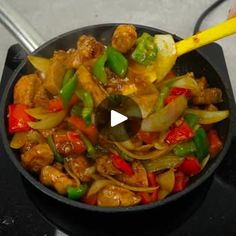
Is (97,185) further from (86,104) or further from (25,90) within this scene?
(25,90)

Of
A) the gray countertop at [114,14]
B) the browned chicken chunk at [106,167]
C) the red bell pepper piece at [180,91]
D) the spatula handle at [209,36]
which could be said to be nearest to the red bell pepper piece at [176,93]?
the red bell pepper piece at [180,91]

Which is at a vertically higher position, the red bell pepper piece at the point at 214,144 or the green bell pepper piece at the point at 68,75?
the green bell pepper piece at the point at 68,75

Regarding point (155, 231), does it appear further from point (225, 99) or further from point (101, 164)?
point (225, 99)

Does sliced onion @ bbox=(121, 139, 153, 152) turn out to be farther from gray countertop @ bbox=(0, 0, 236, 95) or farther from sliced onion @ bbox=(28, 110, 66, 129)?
gray countertop @ bbox=(0, 0, 236, 95)

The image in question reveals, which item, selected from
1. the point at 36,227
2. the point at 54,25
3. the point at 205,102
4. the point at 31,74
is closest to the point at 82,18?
the point at 54,25

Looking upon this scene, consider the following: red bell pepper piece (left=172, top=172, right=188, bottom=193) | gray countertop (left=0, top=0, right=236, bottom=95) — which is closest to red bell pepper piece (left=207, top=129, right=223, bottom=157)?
red bell pepper piece (left=172, top=172, right=188, bottom=193)

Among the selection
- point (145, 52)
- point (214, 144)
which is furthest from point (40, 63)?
A: point (214, 144)

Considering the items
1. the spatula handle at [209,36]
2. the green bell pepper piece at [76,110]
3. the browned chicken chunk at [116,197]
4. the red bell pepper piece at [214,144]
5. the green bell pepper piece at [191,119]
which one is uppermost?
the green bell pepper piece at [76,110]

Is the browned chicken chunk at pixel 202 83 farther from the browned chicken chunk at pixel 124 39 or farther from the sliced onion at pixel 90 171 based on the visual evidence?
the sliced onion at pixel 90 171
